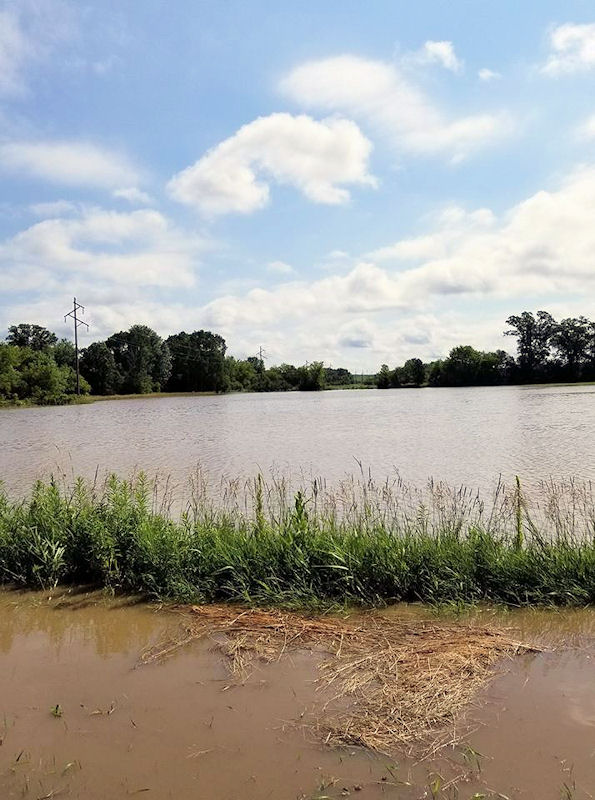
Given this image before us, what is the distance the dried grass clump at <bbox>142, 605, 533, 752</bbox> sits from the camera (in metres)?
4.00

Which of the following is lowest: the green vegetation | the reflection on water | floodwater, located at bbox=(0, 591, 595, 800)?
the reflection on water

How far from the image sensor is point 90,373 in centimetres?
10331

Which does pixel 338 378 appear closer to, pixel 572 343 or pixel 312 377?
pixel 312 377

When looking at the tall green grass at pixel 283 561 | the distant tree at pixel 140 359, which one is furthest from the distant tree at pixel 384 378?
the tall green grass at pixel 283 561

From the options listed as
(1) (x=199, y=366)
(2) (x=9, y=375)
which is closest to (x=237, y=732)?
(2) (x=9, y=375)

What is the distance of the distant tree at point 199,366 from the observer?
404 ft

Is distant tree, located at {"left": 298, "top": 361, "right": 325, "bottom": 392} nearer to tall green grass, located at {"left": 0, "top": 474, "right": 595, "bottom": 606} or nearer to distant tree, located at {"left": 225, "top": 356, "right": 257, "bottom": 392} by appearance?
distant tree, located at {"left": 225, "top": 356, "right": 257, "bottom": 392}

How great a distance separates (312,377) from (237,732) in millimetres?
141991

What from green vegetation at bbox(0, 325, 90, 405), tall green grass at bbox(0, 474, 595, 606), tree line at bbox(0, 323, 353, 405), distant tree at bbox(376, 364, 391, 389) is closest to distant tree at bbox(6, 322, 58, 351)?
tree line at bbox(0, 323, 353, 405)

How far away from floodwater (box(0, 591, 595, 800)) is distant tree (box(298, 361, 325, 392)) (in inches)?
5503

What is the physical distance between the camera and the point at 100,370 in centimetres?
10231

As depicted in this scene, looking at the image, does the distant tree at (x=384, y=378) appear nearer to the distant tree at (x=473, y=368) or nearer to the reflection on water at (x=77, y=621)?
the distant tree at (x=473, y=368)

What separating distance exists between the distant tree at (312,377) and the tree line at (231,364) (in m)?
0.24

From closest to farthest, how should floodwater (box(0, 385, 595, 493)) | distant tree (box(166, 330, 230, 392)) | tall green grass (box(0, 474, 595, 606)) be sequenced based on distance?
tall green grass (box(0, 474, 595, 606)) → floodwater (box(0, 385, 595, 493)) → distant tree (box(166, 330, 230, 392))
